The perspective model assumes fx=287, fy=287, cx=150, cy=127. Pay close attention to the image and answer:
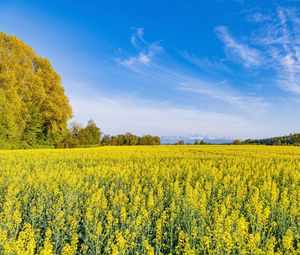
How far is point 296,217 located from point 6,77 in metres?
37.7

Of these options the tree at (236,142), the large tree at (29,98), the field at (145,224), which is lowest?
the field at (145,224)

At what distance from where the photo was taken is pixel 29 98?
133 ft

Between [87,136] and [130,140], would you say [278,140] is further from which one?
[87,136]

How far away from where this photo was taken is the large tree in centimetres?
3728

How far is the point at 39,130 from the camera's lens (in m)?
43.0

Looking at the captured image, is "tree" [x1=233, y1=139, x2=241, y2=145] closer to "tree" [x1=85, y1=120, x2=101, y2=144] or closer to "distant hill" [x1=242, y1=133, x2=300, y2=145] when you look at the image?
"distant hill" [x1=242, y1=133, x2=300, y2=145]

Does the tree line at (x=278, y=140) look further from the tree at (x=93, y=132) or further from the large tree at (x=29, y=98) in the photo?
the large tree at (x=29, y=98)

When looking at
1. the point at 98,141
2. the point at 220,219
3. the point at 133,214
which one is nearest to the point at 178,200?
the point at 133,214

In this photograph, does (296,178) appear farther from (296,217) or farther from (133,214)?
(133,214)

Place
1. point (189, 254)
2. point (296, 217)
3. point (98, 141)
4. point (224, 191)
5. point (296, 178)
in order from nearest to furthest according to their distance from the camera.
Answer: point (189, 254), point (296, 217), point (224, 191), point (296, 178), point (98, 141)

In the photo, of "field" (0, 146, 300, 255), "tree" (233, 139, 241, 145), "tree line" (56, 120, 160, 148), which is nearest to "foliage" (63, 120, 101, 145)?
"tree line" (56, 120, 160, 148)

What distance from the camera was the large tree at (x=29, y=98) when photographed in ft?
122

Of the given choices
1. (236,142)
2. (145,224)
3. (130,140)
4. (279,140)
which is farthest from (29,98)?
(279,140)

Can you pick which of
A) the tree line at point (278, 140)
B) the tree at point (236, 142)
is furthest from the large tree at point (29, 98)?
the tree line at point (278, 140)
